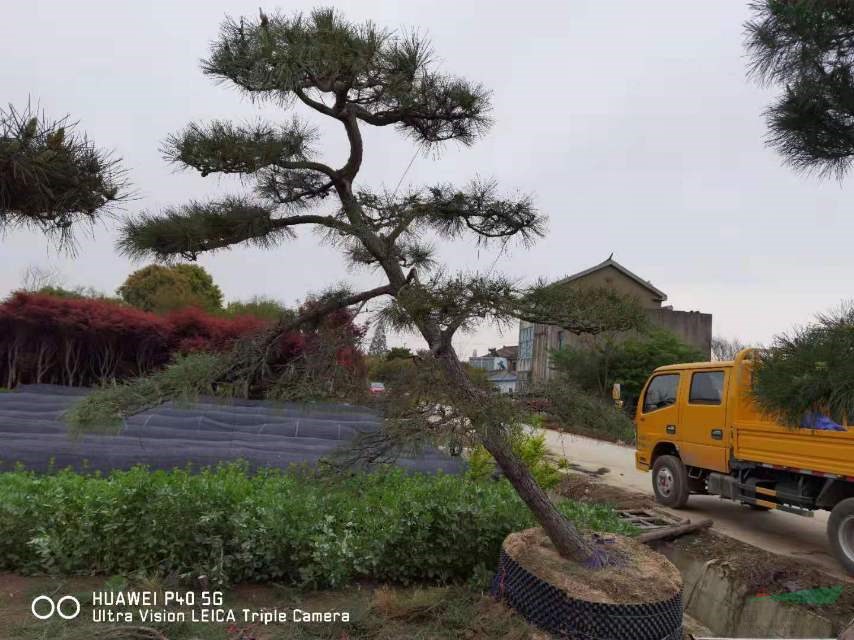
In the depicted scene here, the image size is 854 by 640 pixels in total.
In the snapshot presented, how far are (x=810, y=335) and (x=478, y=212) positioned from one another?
1.78 metres

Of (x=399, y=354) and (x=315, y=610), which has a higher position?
(x=399, y=354)

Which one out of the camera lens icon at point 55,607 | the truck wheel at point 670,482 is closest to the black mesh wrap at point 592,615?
the camera lens icon at point 55,607

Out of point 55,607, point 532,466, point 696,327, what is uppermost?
point 696,327

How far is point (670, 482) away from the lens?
22.8 feet

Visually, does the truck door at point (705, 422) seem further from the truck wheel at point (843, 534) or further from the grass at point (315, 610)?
the grass at point (315, 610)

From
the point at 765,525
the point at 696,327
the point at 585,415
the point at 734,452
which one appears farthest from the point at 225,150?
the point at 696,327

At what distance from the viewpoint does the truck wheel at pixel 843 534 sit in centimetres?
480

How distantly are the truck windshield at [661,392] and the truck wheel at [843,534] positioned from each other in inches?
86.8

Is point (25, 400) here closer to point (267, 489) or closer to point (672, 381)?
point (267, 489)

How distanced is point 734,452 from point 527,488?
3818 millimetres

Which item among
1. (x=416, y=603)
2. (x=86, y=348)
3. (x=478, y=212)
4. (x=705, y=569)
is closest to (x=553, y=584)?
(x=416, y=603)

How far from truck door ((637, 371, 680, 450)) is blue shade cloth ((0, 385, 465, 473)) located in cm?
237

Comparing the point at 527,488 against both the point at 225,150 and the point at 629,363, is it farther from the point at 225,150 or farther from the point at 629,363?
the point at 629,363

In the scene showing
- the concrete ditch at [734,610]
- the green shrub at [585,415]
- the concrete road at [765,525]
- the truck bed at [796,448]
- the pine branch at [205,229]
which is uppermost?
the pine branch at [205,229]
